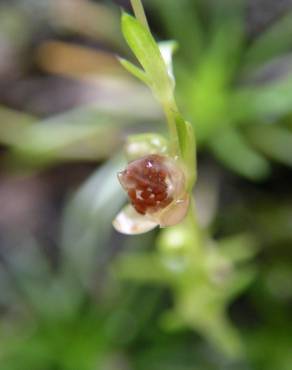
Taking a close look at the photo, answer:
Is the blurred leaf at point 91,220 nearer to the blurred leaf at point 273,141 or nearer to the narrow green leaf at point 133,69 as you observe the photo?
the blurred leaf at point 273,141

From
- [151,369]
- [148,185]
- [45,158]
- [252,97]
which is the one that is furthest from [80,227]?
[148,185]

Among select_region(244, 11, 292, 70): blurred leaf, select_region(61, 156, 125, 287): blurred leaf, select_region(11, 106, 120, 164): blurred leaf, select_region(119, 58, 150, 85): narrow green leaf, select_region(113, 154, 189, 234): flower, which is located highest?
select_region(119, 58, 150, 85): narrow green leaf

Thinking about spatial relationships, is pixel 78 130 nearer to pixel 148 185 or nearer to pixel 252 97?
pixel 252 97

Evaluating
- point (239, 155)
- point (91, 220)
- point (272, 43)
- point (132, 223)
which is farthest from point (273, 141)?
point (132, 223)

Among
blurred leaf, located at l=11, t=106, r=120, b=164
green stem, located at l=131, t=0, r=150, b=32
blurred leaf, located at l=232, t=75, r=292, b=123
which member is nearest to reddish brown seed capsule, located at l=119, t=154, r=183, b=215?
green stem, located at l=131, t=0, r=150, b=32

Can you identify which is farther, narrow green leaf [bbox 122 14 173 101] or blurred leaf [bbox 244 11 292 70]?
blurred leaf [bbox 244 11 292 70]

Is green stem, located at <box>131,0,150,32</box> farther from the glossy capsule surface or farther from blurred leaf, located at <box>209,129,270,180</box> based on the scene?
blurred leaf, located at <box>209,129,270,180</box>

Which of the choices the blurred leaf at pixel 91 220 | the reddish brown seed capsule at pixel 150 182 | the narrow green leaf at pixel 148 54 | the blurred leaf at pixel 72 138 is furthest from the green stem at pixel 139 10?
the blurred leaf at pixel 72 138
